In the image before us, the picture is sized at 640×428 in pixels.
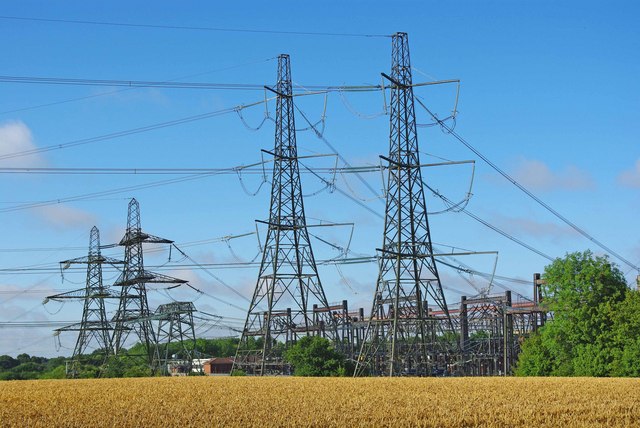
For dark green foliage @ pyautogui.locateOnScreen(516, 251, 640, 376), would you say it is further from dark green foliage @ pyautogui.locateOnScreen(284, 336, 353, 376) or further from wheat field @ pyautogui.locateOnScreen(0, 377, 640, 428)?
dark green foliage @ pyautogui.locateOnScreen(284, 336, 353, 376)

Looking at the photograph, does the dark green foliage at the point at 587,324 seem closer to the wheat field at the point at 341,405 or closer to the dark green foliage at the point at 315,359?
the wheat field at the point at 341,405

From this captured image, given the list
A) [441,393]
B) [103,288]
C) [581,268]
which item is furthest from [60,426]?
[103,288]

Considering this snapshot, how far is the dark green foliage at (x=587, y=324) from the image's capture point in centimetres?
6350

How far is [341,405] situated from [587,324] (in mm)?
33006

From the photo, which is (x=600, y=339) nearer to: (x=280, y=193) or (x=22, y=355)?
(x=280, y=193)

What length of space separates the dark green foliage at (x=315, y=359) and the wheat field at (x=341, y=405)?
2062 centimetres

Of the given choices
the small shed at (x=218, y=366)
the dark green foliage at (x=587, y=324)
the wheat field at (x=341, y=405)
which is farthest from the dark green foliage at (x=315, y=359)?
the small shed at (x=218, y=366)

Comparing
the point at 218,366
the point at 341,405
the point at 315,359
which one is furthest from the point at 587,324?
the point at 218,366

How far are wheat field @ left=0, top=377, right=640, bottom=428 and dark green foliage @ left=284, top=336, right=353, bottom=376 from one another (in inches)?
812

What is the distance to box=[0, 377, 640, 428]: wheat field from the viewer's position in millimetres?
33656

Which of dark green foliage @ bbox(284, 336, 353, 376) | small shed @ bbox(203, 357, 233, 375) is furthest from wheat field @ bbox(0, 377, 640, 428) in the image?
small shed @ bbox(203, 357, 233, 375)

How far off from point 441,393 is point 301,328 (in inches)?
1927

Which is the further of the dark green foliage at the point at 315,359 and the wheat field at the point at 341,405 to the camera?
the dark green foliage at the point at 315,359

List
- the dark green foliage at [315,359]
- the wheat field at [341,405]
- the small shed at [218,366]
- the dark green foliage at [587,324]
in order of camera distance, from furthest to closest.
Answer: the small shed at [218,366] → the dark green foliage at [315,359] → the dark green foliage at [587,324] → the wheat field at [341,405]
